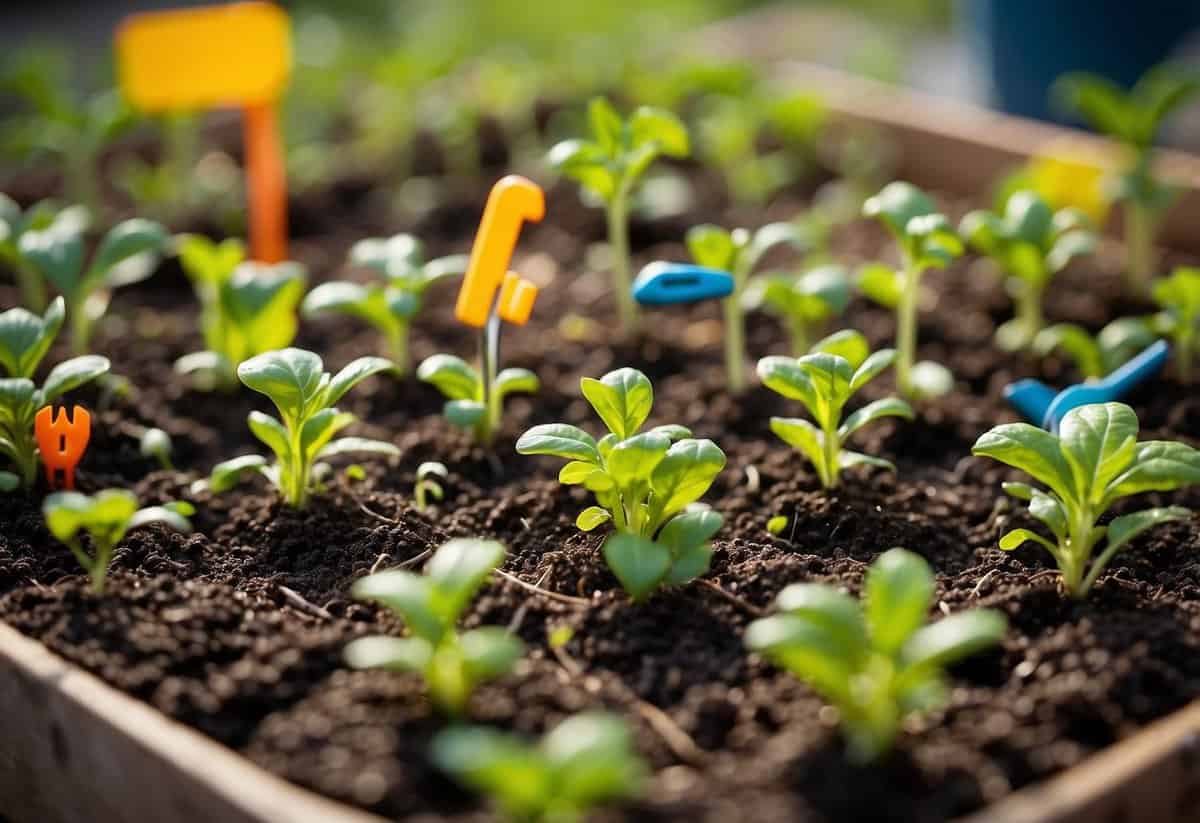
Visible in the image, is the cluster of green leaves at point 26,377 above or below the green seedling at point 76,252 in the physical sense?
below

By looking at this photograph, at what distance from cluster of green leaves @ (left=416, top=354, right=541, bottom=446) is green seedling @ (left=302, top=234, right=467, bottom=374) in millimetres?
155

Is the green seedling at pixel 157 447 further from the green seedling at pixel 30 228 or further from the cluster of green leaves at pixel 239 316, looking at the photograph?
the green seedling at pixel 30 228

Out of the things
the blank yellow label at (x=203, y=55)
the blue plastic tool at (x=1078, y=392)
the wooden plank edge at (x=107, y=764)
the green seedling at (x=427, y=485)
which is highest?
the blank yellow label at (x=203, y=55)

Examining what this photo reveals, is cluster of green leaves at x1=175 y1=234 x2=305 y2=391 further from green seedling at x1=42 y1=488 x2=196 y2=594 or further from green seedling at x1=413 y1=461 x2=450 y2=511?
green seedling at x1=42 y1=488 x2=196 y2=594

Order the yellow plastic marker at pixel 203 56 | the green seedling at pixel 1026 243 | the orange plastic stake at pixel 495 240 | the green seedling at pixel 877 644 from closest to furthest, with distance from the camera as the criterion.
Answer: the green seedling at pixel 877 644 < the orange plastic stake at pixel 495 240 < the green seedling at pixel 1026 243 < the yellow plastic marker at pixel 203 56

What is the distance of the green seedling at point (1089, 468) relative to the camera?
1.89 meters

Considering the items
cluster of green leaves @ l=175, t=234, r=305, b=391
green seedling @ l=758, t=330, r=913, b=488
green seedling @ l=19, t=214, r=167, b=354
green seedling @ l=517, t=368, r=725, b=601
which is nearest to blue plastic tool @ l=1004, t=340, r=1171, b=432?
green seedling @ l=758, t=330, r=913, b=488

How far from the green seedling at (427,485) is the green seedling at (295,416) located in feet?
0.23

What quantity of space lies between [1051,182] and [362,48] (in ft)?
7.46

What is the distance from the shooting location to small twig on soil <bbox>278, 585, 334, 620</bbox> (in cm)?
203

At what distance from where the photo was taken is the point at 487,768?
4.73ft

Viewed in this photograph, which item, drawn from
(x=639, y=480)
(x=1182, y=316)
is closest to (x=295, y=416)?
(x=639, y=480)

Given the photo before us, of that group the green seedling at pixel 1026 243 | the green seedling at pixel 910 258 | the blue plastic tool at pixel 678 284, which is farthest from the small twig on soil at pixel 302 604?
the green seedling at pixel 1026 243

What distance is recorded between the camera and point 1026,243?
8.76ft
